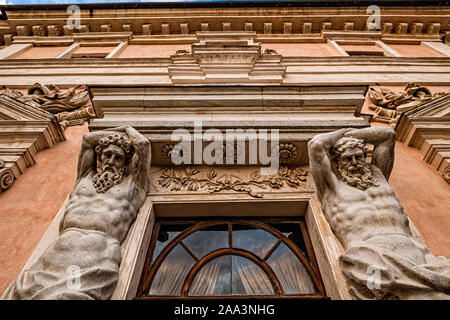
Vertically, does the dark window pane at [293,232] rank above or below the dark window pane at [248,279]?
above

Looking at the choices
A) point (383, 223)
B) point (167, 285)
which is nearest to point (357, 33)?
point (383, 223)

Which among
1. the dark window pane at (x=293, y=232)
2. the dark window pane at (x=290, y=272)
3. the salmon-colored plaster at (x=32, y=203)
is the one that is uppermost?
the salmon-colored plaster at (x=32, y=203)

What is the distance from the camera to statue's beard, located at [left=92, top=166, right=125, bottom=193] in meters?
2.73

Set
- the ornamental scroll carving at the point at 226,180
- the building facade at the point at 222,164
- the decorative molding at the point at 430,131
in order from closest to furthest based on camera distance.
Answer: the building facade at the point at 222,164 < the ornamental scroll carving at the point at 226,180 < the decorative molding at the point at 430,131

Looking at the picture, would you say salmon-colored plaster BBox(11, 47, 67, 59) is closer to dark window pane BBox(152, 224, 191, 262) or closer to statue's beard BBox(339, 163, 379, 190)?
dark window pane BBox(152, 224, 191, 262)

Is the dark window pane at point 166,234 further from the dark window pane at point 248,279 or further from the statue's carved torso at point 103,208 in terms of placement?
the dark window pane at point 248,279

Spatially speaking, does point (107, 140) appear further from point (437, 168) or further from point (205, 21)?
point (205, 21)

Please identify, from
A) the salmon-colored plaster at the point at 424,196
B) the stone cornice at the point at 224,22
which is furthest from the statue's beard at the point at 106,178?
the stone cornice at the point at 224,22

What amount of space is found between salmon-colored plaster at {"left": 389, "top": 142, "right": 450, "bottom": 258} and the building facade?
2 cm

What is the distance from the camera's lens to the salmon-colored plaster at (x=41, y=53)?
8.23m

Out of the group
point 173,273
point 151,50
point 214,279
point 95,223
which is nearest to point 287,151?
point 214,279

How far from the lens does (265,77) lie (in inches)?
233

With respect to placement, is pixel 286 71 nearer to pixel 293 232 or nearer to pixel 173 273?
pixel 293 232

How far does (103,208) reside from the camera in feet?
8.34
